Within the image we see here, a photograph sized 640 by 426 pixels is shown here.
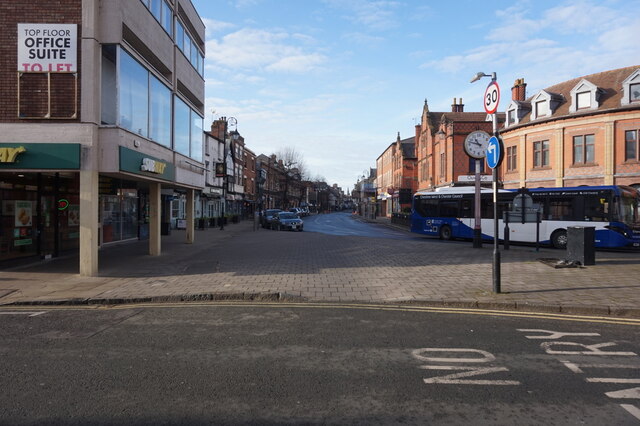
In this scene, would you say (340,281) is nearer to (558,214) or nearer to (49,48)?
(49,48)

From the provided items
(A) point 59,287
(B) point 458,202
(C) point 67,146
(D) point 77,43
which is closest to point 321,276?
(A) point 59,287

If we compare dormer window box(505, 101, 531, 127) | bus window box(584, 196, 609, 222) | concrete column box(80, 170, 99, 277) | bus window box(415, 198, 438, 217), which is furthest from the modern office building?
dormer window box(505, 101, 531, 127)

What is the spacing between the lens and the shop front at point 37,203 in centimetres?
1032

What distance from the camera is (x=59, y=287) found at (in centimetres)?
930

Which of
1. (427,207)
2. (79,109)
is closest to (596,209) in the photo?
(427,207)

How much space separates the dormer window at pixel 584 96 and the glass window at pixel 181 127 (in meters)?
28.9

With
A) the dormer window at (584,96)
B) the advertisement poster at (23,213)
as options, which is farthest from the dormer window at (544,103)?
the advertisement poster at (23,213)

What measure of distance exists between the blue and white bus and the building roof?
47.0 feet

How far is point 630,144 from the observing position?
→ 93.7ft

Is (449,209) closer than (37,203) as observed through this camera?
No

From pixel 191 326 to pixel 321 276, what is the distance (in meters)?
4.78

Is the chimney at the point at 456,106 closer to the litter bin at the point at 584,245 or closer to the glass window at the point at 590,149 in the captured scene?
the glass window at the point at 590,149

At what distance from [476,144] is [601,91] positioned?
20026 mm

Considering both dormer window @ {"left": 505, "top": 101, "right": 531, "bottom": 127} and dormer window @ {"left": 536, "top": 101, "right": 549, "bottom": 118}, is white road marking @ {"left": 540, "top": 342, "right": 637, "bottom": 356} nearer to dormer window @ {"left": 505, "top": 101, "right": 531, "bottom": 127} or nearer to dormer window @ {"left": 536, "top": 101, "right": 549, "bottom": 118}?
dormer window @ {"left": 536, "top": 101, "right": 549, "bottom": 118}
